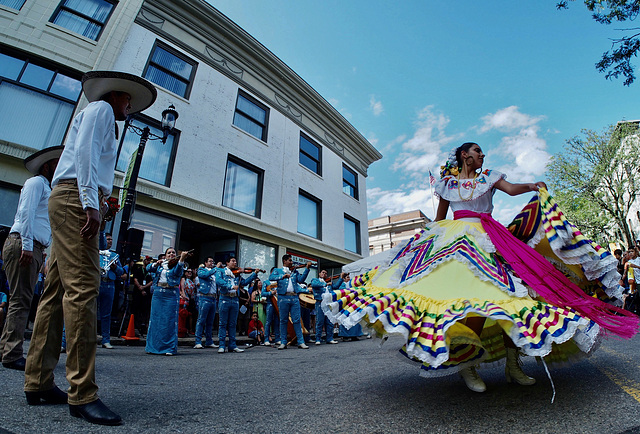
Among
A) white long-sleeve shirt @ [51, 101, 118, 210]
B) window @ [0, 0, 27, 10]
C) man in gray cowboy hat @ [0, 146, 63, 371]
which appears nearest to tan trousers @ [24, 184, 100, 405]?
white long-sleeve shirt @ [51, 101, 118, 210]

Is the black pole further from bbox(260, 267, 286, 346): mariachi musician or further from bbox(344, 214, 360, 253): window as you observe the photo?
bbox(344, 214, 360, 253): window

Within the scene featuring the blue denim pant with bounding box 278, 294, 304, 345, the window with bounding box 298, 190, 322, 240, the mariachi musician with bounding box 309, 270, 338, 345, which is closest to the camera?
the blue denim pant with bounding box 278, 294, 304, 345

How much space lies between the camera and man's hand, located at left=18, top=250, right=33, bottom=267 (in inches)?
127

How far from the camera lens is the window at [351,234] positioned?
17.8m

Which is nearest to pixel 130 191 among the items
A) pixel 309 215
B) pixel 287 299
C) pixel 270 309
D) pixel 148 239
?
pixel 148 239

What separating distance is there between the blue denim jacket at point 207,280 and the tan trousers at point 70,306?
4888 millimetres

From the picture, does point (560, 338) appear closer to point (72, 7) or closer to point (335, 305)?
point (335, 305)

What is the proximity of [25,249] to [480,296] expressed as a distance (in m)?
4.00

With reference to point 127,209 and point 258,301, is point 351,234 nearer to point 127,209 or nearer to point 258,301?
point 258,301

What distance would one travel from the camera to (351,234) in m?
18.3

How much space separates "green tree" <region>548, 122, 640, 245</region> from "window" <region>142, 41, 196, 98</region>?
23.2 metres

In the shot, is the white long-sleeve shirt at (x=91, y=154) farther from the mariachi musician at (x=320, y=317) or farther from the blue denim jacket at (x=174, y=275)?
the mariachi musician at (x=320, y=317)

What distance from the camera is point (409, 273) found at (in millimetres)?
2551

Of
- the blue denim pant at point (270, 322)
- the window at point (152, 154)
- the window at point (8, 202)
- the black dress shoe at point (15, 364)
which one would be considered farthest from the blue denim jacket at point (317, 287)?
the window at point (8, 202)
